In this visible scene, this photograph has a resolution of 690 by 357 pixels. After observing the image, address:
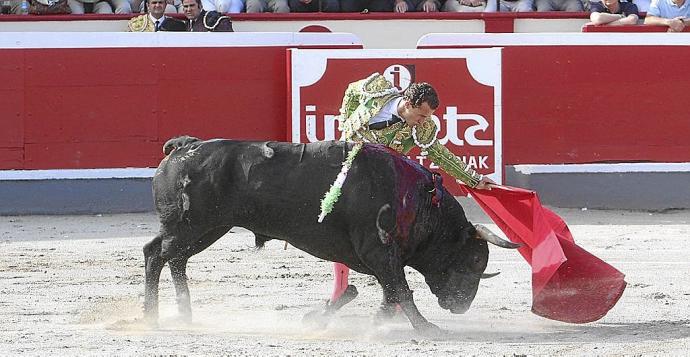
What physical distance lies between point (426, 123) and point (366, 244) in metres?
0.53

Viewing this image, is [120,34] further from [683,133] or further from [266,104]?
[683,133]

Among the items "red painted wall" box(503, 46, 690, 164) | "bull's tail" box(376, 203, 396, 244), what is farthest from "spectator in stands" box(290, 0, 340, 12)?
"bull's tail" box(376, 203, 396, 244)

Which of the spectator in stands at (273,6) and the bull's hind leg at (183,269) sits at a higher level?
the spectator in stands at (273,6)

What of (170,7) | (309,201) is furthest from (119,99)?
(309,201)

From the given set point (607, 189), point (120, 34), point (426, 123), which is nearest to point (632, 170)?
point (607, 189)

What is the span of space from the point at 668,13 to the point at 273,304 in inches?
169

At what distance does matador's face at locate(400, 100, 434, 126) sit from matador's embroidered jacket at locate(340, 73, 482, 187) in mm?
61

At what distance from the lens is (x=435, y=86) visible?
28.6 feet

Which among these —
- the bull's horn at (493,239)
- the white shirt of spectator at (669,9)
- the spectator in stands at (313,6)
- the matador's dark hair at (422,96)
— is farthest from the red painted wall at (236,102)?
the matador's dark hair at (422,96)

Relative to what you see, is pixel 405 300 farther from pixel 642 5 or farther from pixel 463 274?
pixel 642 5

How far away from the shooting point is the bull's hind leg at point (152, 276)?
5.30m

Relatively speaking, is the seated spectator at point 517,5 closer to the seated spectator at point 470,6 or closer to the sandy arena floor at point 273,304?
the seated spectator at point 470,6

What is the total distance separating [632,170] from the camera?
8.94 m

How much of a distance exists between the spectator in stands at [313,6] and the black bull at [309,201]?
14.3ft
